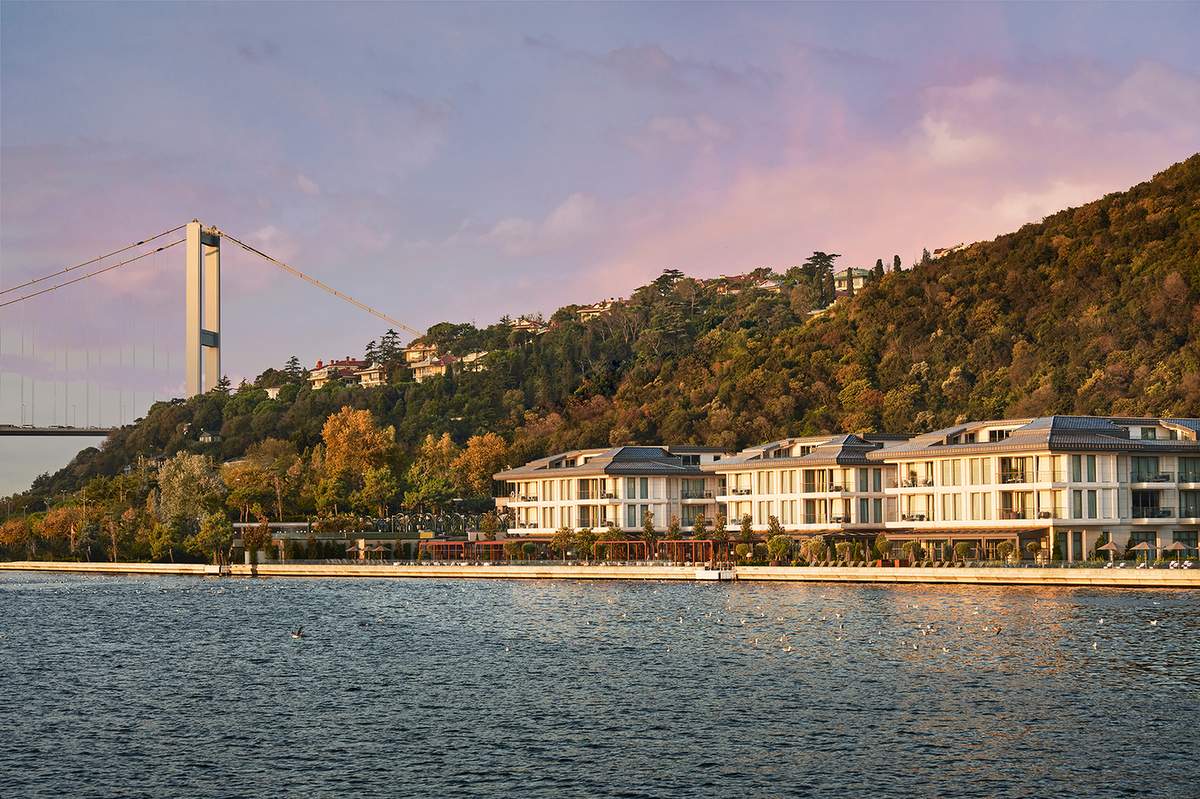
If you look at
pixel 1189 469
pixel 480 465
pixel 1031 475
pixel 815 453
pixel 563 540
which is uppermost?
pixel 480 465

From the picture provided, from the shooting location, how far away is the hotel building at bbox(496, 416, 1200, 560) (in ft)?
318

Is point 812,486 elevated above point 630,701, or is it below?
above

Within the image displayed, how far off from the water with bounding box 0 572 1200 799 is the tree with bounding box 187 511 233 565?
71111 mm

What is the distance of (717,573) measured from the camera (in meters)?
100

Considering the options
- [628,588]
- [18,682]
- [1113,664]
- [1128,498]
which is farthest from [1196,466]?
[18,682]

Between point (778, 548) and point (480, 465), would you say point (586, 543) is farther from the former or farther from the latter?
point (480, 465)

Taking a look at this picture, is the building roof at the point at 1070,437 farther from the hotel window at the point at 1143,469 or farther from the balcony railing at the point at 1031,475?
the balcony railing at the point at 1031,475

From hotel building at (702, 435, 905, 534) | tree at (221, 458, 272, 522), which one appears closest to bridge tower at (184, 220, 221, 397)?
tree at (221, 458, 272, 522)

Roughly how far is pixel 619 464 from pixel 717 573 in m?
32.5

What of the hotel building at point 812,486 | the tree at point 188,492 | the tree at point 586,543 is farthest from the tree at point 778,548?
the tree at point 188,492

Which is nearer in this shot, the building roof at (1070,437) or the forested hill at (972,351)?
the building roof at (1070,437)

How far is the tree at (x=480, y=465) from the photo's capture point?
172m

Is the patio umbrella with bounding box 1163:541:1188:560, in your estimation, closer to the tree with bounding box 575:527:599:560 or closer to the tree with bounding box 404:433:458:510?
the tree with bounding box 575:527:599:560

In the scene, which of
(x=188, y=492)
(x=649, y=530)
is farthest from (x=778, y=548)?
(x=188, y=492)
